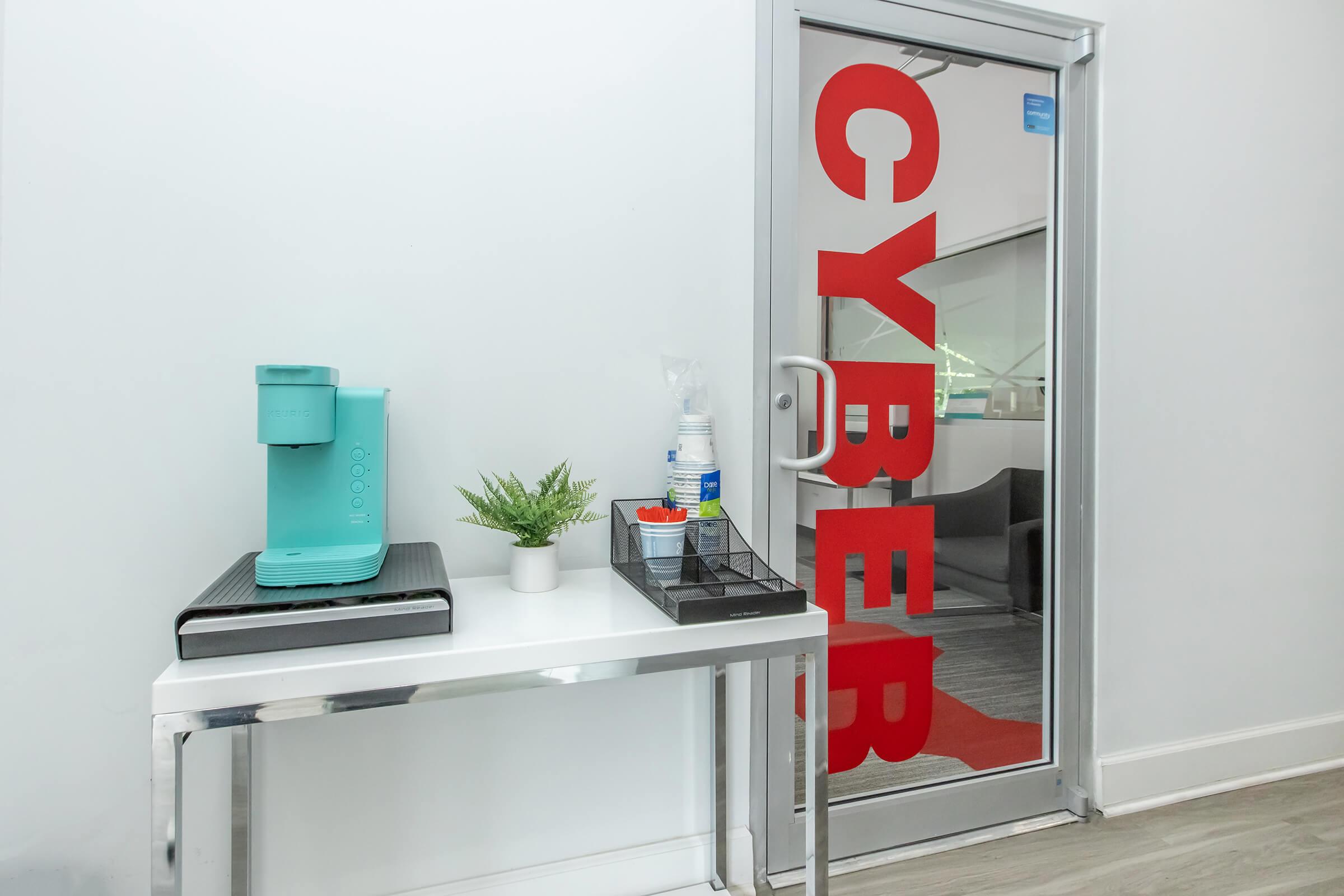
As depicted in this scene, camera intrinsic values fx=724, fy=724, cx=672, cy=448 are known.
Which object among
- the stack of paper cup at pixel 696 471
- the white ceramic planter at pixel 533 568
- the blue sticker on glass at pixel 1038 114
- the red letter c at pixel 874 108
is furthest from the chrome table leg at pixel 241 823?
the blue sticker on glass at pixel 1038 114

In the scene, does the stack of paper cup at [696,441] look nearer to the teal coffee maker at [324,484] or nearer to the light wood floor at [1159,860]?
the teal coffee maker at [324,484]

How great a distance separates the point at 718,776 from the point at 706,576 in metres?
0.54

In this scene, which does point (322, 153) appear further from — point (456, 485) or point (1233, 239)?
point (1233, 239)

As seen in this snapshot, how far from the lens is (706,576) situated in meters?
1.21

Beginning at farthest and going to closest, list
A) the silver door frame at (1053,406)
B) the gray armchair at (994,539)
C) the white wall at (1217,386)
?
the white wall at (1217,386) < the gray armchair at (994,539) < the silver door frame at (1053,406)

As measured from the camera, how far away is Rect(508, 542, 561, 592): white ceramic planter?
1258 millimetres

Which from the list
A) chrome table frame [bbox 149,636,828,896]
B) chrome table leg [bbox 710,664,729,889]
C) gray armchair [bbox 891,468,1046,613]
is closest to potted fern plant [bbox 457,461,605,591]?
chrome table frame [bbox 149,636,828,896]

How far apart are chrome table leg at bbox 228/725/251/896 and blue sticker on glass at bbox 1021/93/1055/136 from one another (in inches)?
83.3

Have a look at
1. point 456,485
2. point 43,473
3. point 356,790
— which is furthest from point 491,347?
point 356,790

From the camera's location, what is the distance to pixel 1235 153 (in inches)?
77.8

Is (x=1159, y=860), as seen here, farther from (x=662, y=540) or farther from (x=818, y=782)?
(x=662, y=540)

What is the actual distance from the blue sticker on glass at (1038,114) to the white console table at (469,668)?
1.43 metres

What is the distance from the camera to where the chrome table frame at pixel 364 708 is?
0.84 meters

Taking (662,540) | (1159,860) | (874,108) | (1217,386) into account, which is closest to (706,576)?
(662,540)
